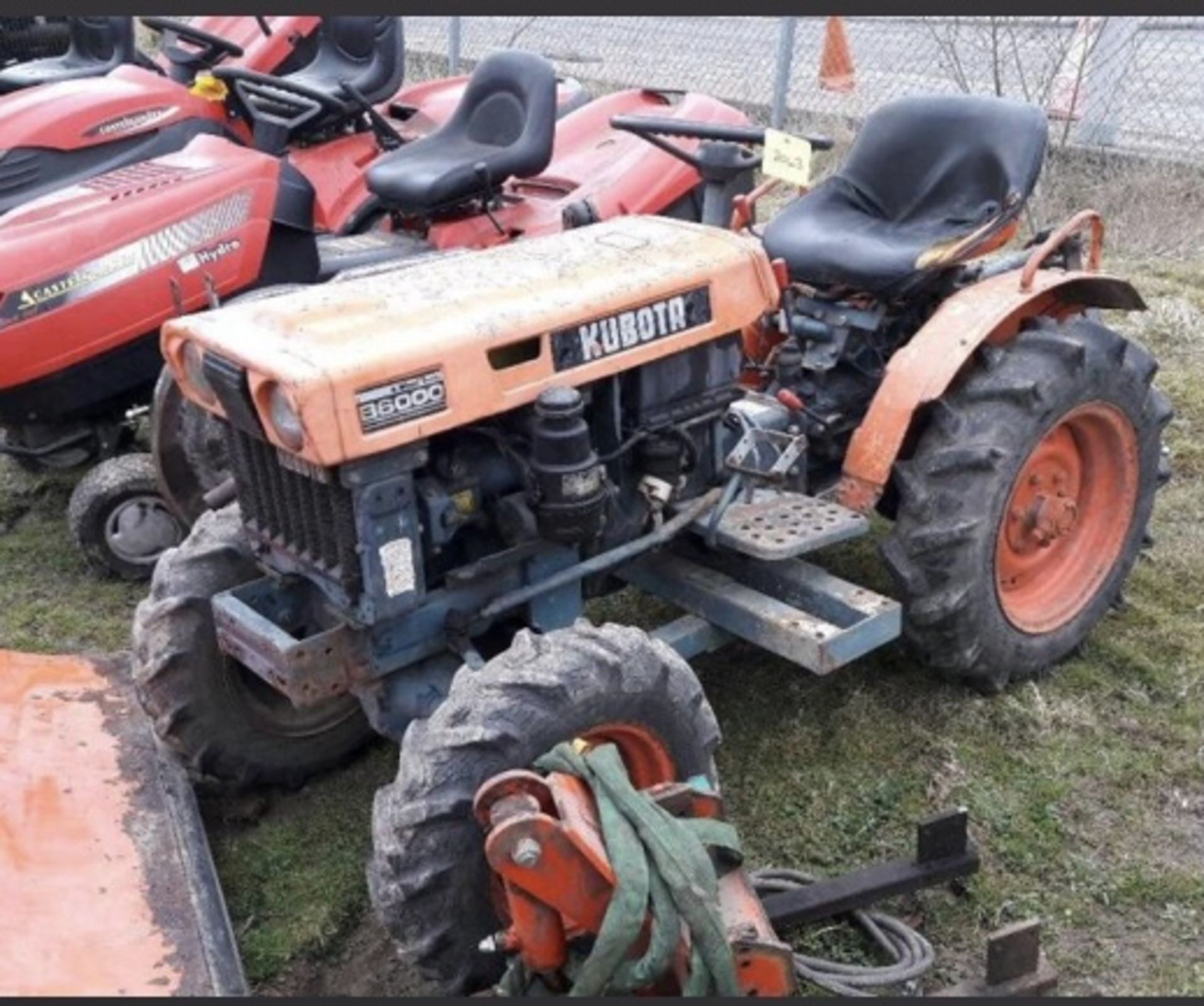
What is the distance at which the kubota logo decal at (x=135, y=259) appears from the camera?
4039 mm

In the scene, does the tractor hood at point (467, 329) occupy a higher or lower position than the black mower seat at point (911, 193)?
higher

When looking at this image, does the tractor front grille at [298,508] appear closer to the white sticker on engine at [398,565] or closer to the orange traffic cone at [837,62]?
the white sticker on engine at [398,565]

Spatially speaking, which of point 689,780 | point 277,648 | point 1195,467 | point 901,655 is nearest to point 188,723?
point 277,648

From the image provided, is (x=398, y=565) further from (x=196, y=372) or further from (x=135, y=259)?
(x=135, y=259)

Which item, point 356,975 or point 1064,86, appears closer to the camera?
point 356,975

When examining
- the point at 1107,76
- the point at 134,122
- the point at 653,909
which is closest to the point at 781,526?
the point at 653,909

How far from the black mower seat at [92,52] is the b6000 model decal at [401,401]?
3.99m

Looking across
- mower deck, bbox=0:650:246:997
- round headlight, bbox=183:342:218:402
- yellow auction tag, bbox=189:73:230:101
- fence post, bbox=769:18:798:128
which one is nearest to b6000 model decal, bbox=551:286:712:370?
Answer: round headlight, bbox=183:342:218:402

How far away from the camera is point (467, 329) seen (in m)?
2.63

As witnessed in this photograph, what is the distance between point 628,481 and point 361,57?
336 centimetres

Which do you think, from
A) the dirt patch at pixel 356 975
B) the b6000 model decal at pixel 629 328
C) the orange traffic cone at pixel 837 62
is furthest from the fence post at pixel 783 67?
the dirt patch at pixel 356 975

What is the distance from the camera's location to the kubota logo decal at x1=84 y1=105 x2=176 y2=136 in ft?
15.8

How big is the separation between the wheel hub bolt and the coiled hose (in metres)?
→ 0.56

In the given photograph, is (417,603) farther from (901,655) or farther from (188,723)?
(901,655)
